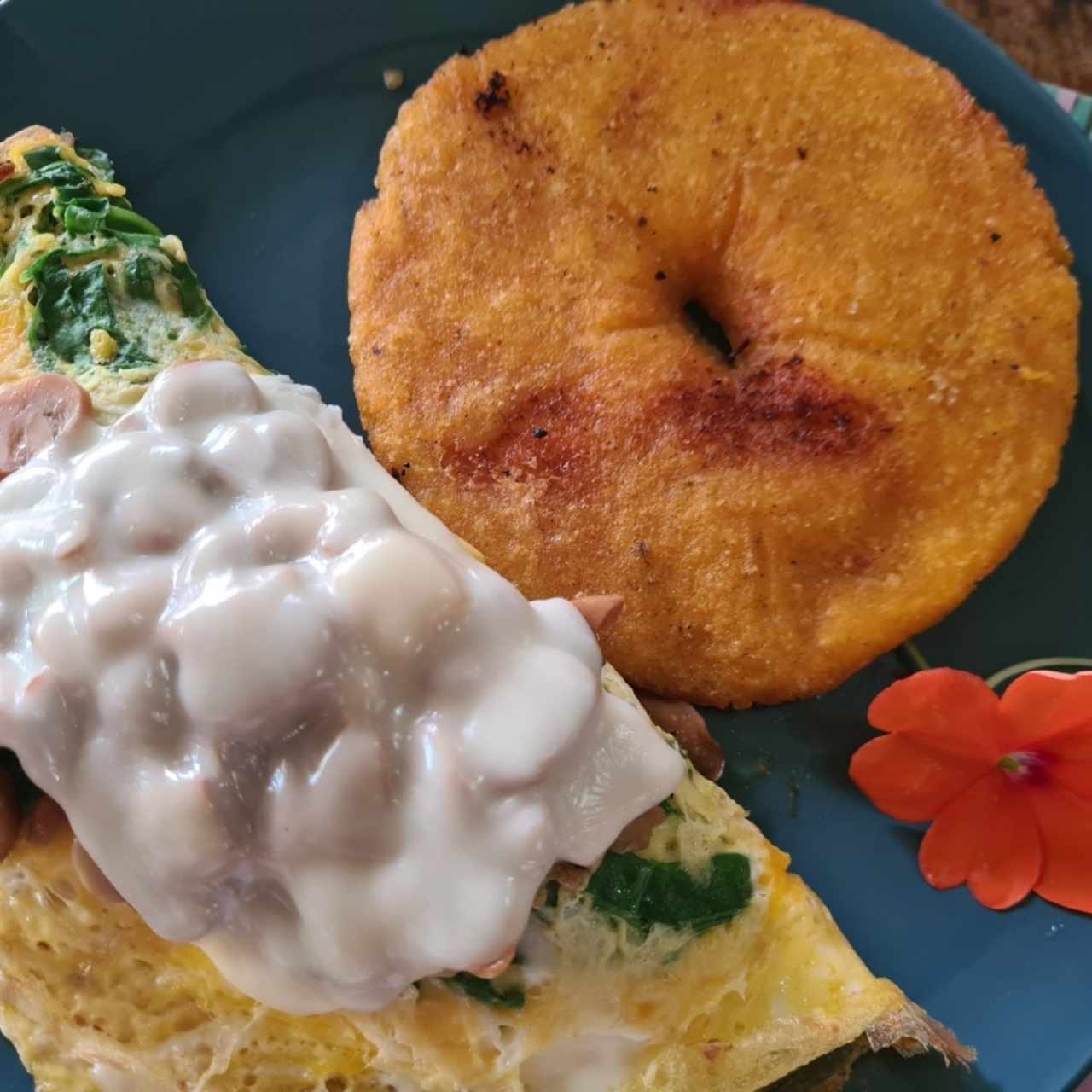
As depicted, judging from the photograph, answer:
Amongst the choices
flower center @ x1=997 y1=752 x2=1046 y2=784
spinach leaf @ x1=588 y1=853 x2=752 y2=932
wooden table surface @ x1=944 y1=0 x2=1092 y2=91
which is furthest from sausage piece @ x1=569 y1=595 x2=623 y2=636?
wooden table surface @ x1=944 y1=0 x2=1092 y2=91

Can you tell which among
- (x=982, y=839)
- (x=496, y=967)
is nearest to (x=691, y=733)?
(x=982, y=839)

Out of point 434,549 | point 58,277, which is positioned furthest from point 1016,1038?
point 58,277

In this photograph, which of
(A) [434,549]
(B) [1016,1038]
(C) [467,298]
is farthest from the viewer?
(C) [467,298]

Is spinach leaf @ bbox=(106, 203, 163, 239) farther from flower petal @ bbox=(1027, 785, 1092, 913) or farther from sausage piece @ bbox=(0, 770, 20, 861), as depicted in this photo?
flower petal @ bbox=(1027, 785, 1092, 913)

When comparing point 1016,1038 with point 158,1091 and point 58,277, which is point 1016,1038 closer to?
point 158,1091

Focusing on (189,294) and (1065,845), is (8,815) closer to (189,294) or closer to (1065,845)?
(189,294)

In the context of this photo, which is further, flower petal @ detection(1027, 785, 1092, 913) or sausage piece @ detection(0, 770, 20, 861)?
flower petal @ detection(1027, 785, 1092, 913)

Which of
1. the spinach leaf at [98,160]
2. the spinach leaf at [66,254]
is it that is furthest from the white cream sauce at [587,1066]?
the spinach leaf at [98,160]
